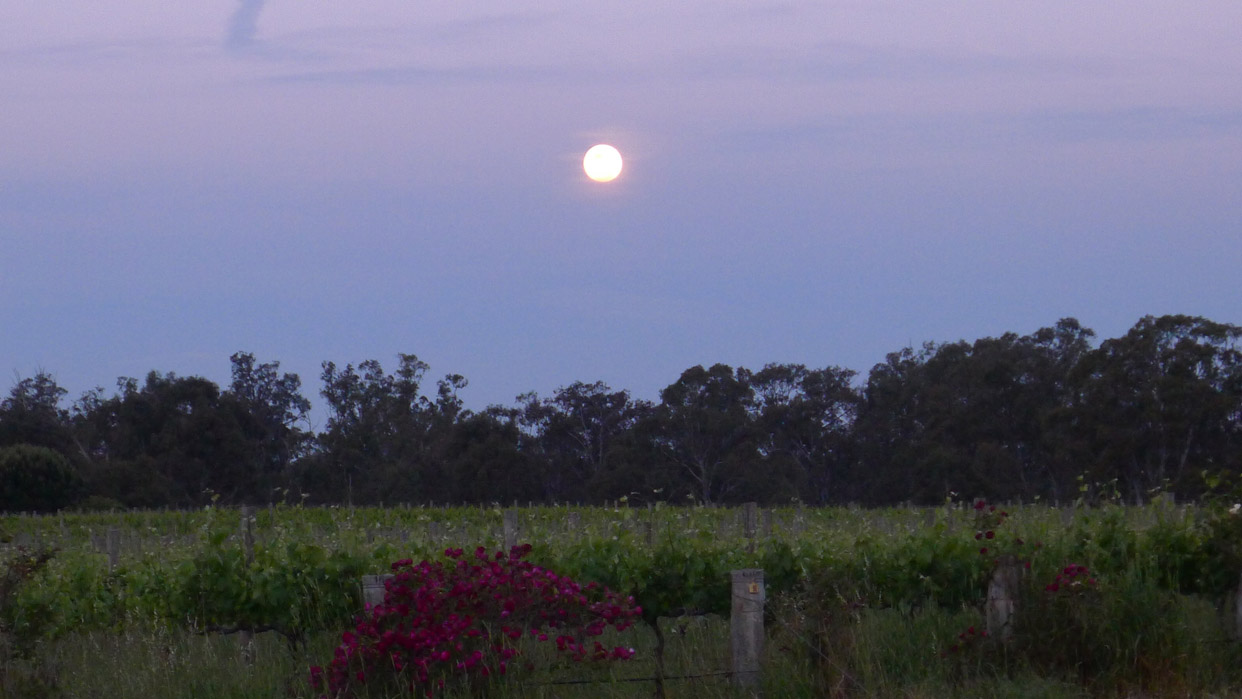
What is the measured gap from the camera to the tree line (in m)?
49.0

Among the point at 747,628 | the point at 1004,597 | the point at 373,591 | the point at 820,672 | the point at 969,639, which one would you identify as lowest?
the point at 820,672

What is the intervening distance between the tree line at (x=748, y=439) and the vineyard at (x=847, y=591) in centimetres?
4220

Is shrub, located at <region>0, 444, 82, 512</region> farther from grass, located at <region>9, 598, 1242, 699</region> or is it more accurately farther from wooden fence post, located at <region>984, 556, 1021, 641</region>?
wooden fence post, located at <region>984, 556, 1021, 641</region>

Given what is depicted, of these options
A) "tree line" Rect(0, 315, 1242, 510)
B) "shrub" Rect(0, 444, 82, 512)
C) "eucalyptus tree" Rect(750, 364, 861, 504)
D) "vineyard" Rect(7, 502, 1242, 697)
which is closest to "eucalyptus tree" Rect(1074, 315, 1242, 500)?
"tree line" Rect(0, 315, 1242, 510)

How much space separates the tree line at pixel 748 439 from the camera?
4900 cm

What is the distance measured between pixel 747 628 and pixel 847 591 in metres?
0.81

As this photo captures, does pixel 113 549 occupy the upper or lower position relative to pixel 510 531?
lower

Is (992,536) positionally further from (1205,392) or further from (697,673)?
(1205,392)

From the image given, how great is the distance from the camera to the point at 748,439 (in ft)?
197

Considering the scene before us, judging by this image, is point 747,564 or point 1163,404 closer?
point 747,564

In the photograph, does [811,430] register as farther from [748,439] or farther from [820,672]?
[820,672]

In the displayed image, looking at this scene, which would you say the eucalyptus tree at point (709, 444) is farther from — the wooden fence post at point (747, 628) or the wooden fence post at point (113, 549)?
the wooden fence post at point (747, 628)

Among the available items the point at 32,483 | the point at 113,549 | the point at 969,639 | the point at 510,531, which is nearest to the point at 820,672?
the point at 969,639

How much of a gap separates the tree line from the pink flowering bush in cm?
4458
